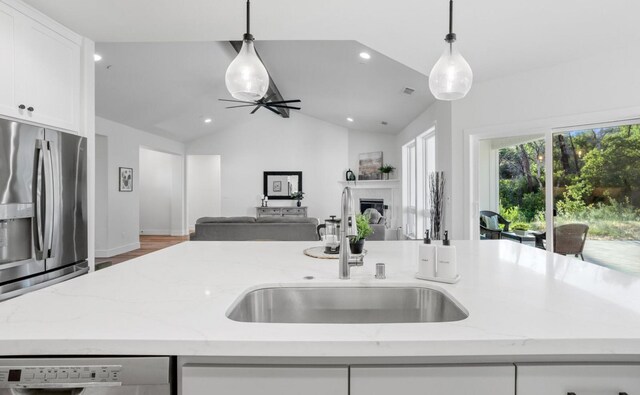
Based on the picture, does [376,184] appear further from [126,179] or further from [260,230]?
[126,179]

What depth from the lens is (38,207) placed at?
1974 mm

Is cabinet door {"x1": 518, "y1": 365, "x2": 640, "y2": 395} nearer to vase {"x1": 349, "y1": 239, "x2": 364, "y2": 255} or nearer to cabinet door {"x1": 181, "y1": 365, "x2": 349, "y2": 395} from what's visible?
cabinet door {"x1": 181, "y1": 365, "x2": 349, "y2": 395}

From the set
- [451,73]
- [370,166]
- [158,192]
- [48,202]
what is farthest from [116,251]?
[451,73]

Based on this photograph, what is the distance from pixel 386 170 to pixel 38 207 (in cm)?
696

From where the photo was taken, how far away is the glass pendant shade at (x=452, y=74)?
1446 mm

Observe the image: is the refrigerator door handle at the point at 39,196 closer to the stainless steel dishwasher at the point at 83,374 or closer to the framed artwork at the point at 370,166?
the stainless steel dishwasher at the point at 83,374

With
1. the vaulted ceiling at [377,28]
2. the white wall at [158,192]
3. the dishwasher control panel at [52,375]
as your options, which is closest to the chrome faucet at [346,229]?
the dishwasher control panel at [52,375]

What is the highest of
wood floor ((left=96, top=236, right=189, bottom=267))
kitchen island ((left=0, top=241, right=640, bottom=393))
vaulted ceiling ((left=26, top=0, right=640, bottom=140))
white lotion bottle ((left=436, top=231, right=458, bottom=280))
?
vaulted ceiling ((left=26, top=0, right=640, bottom=140))

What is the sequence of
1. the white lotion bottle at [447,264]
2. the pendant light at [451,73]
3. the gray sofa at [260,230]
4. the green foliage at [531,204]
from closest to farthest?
the white lotion bottle at [447,264] → the pendant light at [451,73] → the green foliage at [531,204] → the gray sofa at [260,230]

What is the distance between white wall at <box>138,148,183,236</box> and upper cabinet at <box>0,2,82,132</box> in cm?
647

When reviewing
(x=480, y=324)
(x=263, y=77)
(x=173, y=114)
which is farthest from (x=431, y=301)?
(x=173, y=114)

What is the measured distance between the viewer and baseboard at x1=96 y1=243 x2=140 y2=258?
568 cm

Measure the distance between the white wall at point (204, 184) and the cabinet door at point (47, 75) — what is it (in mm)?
7623

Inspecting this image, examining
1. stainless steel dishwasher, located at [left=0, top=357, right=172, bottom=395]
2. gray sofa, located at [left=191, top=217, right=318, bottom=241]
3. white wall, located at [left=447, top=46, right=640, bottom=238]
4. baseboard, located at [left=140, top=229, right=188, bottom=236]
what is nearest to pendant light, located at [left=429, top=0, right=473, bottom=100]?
stainless steel dishwasher, located at [left=0, top=357, right=172, bottom=395]
